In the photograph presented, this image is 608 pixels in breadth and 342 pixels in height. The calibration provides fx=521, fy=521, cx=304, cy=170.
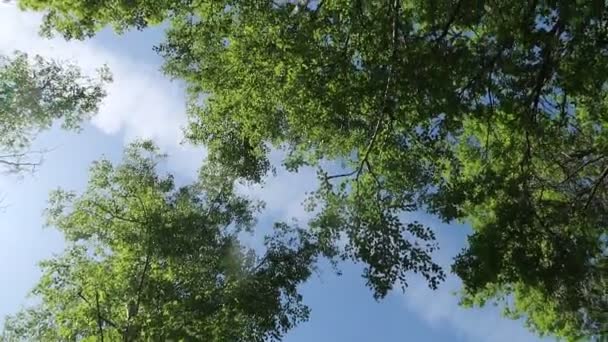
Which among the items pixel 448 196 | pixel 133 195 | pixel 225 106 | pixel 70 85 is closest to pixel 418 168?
pixel 448 196

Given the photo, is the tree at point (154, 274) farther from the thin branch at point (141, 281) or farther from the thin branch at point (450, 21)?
the thin branch at point (450, 21)

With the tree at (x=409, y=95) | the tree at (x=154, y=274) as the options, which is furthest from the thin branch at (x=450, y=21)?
the tree at (x=154, y=274)

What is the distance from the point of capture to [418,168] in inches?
564

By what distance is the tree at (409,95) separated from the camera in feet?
39.4

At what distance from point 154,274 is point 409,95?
28.7 feet

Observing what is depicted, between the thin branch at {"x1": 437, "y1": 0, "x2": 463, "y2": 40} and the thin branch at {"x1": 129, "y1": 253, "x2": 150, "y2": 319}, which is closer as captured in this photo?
the thin branch at {"x1": 437, "y1": 0, "x2": 463, "y2": 40}

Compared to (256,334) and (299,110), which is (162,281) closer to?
(256,334)

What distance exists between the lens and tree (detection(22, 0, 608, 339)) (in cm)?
1202

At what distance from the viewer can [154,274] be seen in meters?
15.1

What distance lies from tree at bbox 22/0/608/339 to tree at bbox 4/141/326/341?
3.65 metres

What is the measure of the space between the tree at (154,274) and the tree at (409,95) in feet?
12.0

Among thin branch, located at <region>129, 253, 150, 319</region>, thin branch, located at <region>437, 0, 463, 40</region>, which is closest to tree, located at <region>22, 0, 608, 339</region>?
thin branch, located at <region>437, 0, 463, 40</region>

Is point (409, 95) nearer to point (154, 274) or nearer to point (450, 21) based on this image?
point (450, 21)

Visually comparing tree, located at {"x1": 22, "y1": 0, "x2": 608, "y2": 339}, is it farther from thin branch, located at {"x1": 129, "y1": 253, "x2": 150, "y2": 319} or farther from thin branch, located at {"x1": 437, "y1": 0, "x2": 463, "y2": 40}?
thin branch, located at {"x1": 129, "y1": 253, "x2": 150, "y2": 319}
